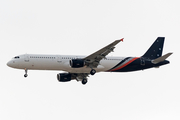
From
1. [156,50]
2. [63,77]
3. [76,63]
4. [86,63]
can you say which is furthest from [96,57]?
[156,50]

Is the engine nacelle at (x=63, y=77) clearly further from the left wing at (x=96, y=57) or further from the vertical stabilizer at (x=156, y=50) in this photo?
the vertical stabilizer at (x=156, y=50)

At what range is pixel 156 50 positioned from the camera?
73.3 m

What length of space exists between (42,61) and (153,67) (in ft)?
64.3

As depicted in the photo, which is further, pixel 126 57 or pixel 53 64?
pixel 126 57

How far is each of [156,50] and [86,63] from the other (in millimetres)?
14617

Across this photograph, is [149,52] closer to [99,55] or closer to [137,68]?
[137,68]

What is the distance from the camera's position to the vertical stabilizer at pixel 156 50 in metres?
72.5

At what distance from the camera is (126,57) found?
70.4 m

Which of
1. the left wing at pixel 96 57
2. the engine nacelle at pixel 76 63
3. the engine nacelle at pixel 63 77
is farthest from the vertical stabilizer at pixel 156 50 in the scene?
the engine nacelle at pixel 63 77

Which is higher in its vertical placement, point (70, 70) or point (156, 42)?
point (156, 42)

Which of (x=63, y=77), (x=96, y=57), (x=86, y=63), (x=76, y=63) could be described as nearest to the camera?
(x=76, y=63)

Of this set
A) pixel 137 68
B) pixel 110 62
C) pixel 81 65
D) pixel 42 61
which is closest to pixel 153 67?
pixel 137 68

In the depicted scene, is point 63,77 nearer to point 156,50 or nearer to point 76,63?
point 76,63

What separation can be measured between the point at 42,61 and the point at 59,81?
803 cm
